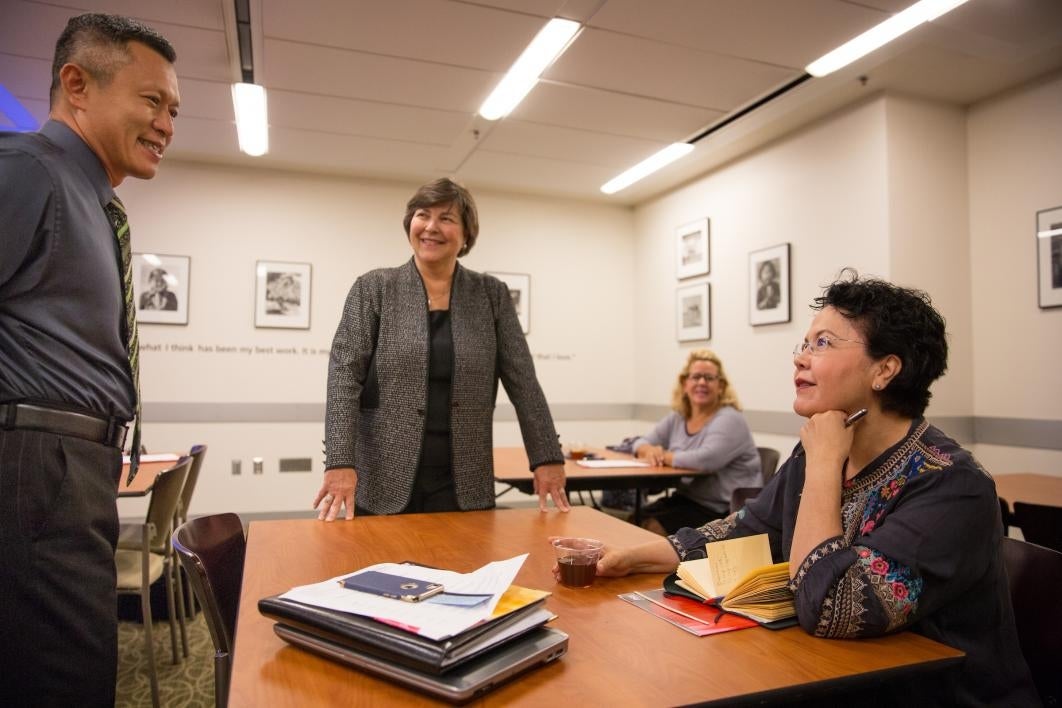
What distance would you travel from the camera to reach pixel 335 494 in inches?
69.6

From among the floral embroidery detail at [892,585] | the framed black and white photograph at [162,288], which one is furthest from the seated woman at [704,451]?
the framed black and white photograph at [162,288]

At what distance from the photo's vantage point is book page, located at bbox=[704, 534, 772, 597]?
3.91ft

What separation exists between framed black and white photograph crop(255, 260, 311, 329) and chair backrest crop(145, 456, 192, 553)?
2950 mm

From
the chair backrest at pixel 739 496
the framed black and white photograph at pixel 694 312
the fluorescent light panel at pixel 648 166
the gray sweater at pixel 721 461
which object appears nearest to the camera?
the chair backrest at pixel 739 496

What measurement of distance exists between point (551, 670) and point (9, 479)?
1.02 meters

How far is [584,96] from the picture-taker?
427 cm

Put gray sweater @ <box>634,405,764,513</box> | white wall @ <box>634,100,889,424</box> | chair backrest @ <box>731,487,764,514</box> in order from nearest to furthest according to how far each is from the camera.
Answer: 1. chair backrest @ <box>731,487,764,514</box>
2. gray sweater @ <box>634,405,764,513</box>
3. white wall @ <box>634,100,889,424</box>

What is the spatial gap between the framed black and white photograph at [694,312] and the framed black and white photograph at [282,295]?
330 centimetres

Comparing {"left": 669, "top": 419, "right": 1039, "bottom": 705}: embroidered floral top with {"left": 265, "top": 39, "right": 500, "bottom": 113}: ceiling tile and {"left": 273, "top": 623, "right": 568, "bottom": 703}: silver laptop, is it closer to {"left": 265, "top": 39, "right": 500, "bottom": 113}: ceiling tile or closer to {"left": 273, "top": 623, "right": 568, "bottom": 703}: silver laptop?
{"left": 273, "top": 623, "right": 568, "bottom": 703}: silver laptop

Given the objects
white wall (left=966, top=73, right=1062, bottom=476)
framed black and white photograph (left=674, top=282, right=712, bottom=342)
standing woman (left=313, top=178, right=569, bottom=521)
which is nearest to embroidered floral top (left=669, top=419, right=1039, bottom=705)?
standing woman (left=313, top=178, right=569, bottom=521)

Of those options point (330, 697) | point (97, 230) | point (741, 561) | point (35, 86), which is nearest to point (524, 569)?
point (741, 561)

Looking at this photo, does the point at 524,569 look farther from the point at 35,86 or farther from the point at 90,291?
the point at 35,86

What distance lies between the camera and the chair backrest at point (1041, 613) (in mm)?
1278

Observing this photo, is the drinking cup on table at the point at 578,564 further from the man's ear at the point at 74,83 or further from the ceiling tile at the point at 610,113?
the ceiling tile at the point at 610,113
